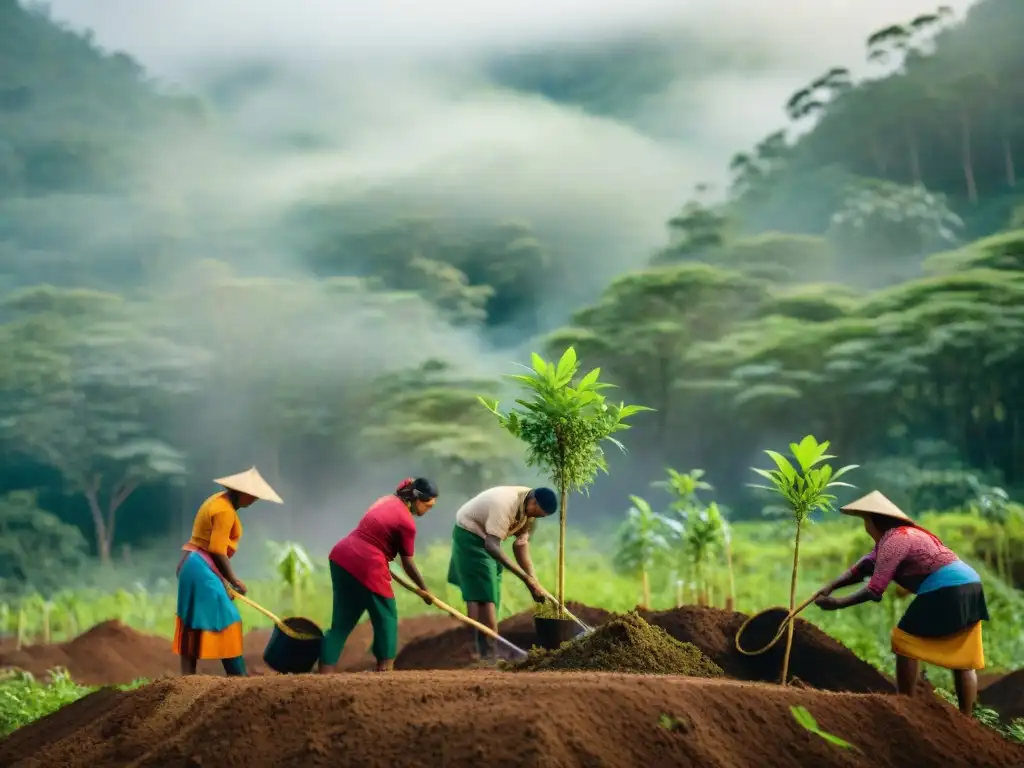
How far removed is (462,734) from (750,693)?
104 centimetres

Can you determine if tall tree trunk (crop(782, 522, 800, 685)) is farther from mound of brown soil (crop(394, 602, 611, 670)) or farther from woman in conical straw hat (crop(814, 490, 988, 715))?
mound of brown soil (crop(394, 602, 611, 670))

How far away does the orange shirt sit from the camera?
16.8 feet

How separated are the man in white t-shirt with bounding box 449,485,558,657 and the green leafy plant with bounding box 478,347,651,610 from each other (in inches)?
8.6

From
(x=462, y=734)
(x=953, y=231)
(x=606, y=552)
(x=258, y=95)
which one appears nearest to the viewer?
(x=462, y=734)

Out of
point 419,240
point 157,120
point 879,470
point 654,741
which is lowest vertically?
point 654,741

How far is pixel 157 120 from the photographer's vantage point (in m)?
17.3

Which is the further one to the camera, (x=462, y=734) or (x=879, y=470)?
(x=879, y=470)

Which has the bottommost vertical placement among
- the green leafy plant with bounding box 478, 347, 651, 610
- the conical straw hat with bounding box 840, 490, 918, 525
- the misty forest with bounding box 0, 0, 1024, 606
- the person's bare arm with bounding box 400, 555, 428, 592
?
the person's bare arm with bounding box 400, 555, 428, 592

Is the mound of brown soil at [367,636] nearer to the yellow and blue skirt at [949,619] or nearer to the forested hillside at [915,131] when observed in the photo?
the yellow and blue skirt at [949,619]

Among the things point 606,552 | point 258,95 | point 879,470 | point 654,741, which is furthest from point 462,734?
point 258,95

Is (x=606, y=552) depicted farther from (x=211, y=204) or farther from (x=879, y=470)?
(x=211, y=204)

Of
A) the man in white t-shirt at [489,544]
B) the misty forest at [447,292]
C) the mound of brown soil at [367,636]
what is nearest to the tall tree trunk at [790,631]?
the man in white t-shirt at [489,544]

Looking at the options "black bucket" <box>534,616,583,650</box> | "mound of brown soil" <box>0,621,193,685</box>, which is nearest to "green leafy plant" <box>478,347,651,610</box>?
"black bucket" <box>534,616,583,650</box>

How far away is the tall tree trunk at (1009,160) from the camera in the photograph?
16031 mm
